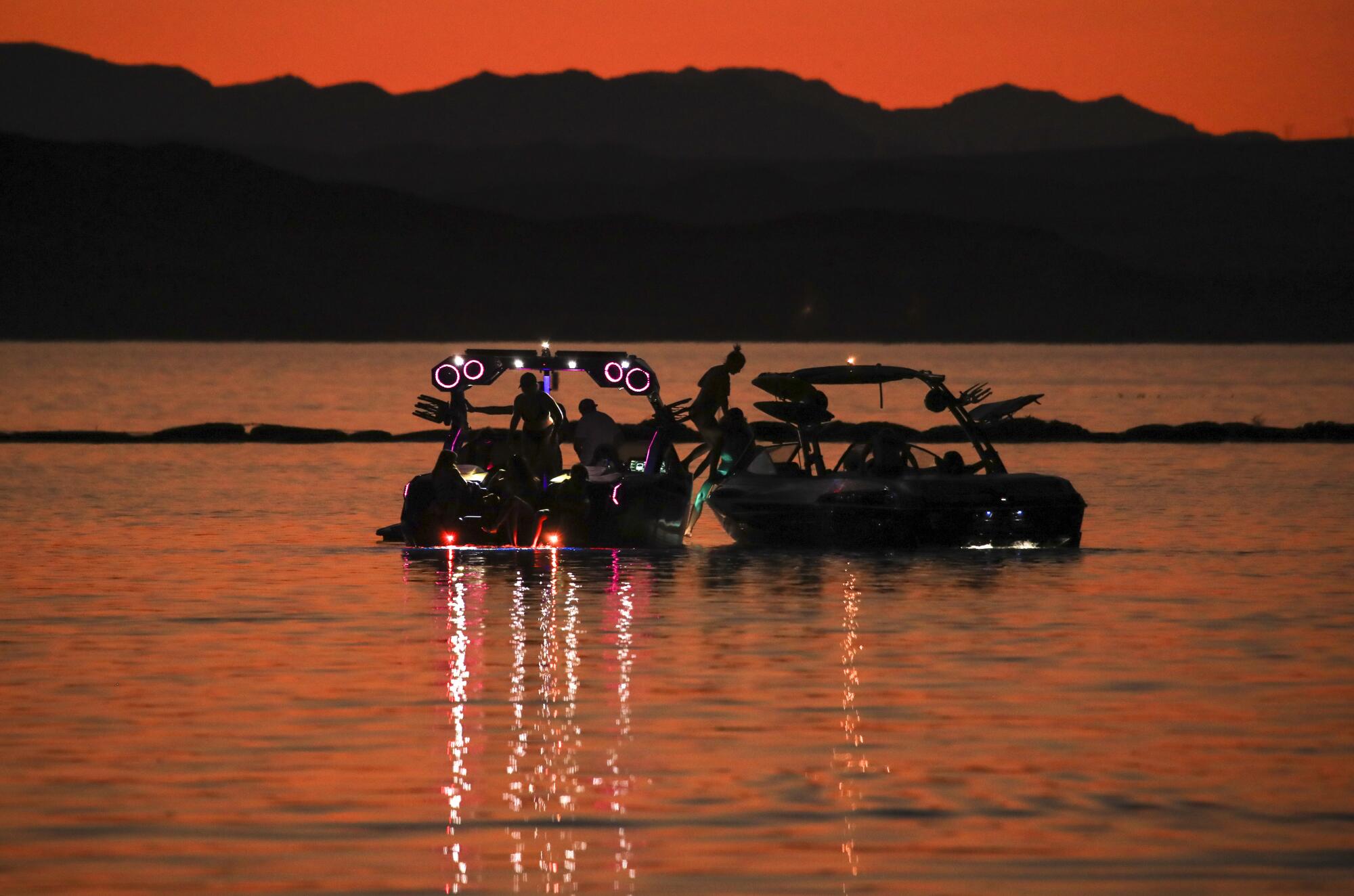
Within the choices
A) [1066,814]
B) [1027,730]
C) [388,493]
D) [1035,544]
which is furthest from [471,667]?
[388,493]

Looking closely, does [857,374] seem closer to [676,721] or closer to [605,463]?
[605,463]

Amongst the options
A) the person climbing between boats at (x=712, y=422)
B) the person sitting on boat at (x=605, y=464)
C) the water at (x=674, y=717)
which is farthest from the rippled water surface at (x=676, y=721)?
the person climbing between boats at (x=712, y=422)

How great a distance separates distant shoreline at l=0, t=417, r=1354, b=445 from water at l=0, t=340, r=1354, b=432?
33.4ft

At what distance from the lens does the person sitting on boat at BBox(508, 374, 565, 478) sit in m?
27.9

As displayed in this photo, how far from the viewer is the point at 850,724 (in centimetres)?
1488

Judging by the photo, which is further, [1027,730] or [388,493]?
[388,493]

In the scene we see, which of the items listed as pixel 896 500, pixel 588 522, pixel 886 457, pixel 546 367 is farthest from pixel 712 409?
pixel 896 500

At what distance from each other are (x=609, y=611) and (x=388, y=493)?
63.9 feet

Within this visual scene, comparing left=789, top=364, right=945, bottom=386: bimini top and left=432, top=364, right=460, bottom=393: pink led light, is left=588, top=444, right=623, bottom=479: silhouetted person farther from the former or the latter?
left=789, top=364, right=945, bottom=386: bimini top

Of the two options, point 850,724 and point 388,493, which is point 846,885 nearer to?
point 850,724

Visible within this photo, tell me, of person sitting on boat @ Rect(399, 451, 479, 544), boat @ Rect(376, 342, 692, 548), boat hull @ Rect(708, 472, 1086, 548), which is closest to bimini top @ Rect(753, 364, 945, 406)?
boat @ Rect(376, 342, 692, 548)

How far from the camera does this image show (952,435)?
64625 mm

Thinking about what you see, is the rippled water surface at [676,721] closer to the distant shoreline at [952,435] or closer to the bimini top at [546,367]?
the bimini top at [546,367]

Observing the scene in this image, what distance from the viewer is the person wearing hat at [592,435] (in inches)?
1176
